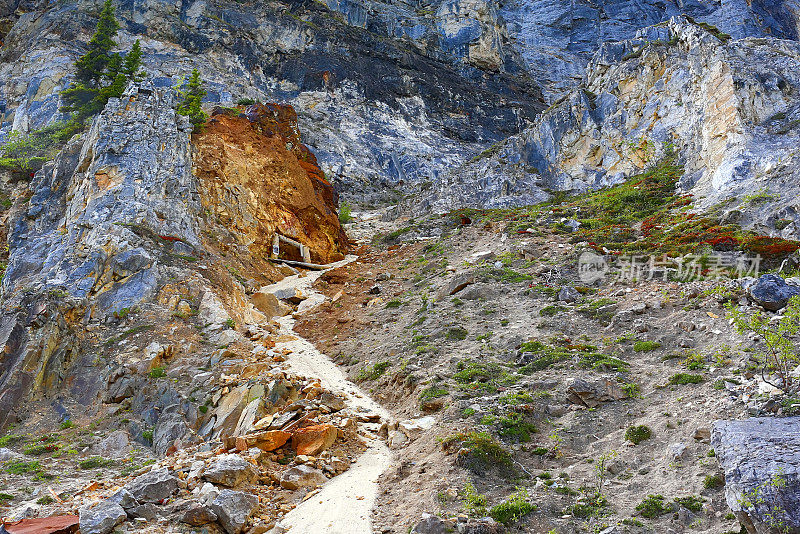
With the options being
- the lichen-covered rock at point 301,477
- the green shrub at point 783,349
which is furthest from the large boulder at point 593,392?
the lichen-covered rock at point 301,477

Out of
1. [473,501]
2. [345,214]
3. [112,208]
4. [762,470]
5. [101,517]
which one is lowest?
[473,501]

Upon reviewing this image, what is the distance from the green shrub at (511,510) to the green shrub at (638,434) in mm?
2951

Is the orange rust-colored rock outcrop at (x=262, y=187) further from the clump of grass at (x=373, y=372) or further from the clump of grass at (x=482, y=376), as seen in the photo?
the clump of grass at (x=482, y=376)

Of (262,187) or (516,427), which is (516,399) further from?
(262,187)

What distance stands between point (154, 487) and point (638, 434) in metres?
10.3

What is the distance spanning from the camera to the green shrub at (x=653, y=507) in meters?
8.39

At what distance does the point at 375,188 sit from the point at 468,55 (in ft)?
126

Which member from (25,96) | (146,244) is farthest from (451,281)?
(25,96)

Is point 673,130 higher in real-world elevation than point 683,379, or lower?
higher

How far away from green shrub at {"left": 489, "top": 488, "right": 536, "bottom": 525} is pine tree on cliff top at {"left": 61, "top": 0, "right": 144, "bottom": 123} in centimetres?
4179

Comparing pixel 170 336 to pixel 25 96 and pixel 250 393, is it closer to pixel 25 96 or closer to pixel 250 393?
pixel 250 393

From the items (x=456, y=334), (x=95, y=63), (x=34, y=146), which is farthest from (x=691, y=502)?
(x=95, y=63)

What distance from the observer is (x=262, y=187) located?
3556cm

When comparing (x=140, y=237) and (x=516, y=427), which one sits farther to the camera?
(x=140, y=237)
